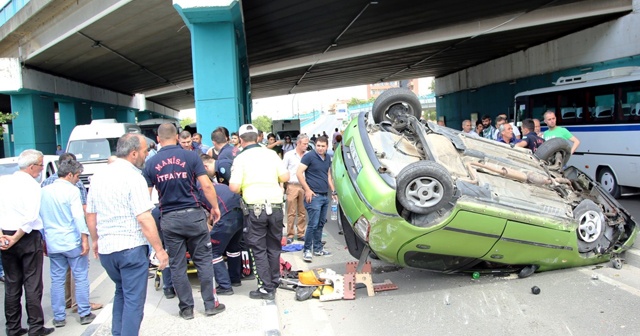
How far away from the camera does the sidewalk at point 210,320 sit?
178 inches

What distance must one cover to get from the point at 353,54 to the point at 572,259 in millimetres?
18974

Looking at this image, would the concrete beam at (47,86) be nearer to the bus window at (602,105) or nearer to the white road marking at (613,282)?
the bus window at (602,105)

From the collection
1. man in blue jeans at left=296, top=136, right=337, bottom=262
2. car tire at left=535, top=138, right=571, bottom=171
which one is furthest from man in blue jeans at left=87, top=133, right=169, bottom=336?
car tire at left=535, top=138, right=571, bottom=171

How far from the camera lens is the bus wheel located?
11625mm

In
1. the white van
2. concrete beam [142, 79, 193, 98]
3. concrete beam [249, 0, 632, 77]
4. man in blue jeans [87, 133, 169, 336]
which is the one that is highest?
concrete beam [142, 79, 193, 98]

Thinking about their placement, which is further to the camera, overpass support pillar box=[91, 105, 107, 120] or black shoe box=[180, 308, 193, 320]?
overpass support pillar box=[91, 105, 107, 120]

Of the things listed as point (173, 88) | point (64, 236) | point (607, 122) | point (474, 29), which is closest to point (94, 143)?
point (64, 236)

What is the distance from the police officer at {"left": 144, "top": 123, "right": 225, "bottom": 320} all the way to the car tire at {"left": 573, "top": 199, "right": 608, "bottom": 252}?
398 cm

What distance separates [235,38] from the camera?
12719 mm

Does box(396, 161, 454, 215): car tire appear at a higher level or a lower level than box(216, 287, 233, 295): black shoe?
higher

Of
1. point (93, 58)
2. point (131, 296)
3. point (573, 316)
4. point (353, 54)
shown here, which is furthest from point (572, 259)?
point (93, 58)

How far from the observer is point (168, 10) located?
15.5 meters

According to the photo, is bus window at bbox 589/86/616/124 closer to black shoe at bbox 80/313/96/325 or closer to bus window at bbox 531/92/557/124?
bus window at bbox 531/92/557/124

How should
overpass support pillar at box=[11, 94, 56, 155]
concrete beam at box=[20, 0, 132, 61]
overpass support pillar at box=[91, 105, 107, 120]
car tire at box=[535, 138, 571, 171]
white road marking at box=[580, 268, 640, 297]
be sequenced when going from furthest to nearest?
overpass support pillar at box=[91, 105, 107, 120], overpass support pillar at box=[11, 94, 56, 155], concrete beam at box=[20, 0, 132, 61], car tire at box=[535, 138, 571, 171], white road marking at box=[580, 268, 640, 297]
